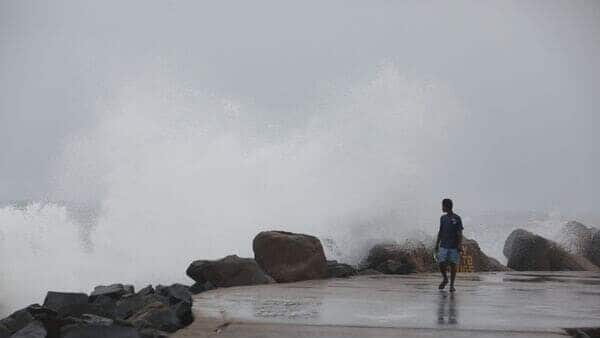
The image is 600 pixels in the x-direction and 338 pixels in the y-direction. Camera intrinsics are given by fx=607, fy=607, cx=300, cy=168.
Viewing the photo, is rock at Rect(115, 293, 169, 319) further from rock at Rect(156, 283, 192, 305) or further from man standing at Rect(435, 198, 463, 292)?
man standing at Rect(435, 198, 463, 292)

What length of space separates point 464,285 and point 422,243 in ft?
15.2

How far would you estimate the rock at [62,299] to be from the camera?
6.38 m

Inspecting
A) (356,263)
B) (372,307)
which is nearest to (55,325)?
(372,307)

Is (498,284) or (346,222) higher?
(346,222)

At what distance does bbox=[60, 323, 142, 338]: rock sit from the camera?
4.18m

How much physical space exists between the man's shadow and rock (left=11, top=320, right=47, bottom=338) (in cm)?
324

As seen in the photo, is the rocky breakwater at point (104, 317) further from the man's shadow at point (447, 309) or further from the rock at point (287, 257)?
the rock at point (287, 257)

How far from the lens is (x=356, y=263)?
14039 mm

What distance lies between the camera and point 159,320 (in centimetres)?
511

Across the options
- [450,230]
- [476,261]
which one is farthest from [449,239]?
[476,261]

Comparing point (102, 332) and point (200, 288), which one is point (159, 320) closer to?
point (102, 332)

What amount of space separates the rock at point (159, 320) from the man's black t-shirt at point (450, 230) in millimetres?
4573

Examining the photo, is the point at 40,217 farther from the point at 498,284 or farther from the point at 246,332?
the point at 246,332

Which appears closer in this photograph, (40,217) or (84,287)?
(84,287)
